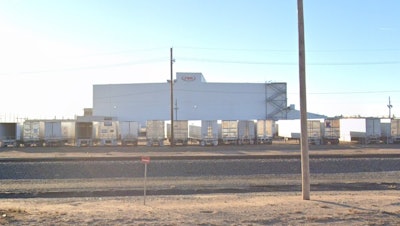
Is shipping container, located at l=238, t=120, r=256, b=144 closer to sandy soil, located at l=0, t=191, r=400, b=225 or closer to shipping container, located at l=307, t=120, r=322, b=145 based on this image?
shipping container, located at l=307, t=120, r=322, b=145

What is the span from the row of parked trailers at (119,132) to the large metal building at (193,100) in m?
47.9

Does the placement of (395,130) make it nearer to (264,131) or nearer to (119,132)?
(264,131)

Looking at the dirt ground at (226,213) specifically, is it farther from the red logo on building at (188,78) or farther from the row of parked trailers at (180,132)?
the red logo on building at (188,78)

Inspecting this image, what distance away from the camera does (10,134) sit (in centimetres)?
4928

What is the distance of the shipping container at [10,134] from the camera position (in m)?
47.6

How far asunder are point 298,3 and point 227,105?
87.5m

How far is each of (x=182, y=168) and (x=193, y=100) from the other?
7572 cm

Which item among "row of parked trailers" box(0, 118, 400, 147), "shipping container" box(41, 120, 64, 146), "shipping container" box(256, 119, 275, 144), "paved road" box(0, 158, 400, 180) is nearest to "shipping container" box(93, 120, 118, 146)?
"row of parked trailers" box(0, 118, 400, 147)

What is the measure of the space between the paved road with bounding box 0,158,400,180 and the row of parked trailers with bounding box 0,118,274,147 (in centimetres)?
2312

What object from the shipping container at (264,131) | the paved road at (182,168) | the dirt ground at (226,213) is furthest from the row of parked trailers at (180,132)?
the dirt ground at (226,213)

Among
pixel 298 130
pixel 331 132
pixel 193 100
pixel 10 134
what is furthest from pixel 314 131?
pixel 193 100

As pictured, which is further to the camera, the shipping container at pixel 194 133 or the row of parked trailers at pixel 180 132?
the shipping container at pixel 194 133

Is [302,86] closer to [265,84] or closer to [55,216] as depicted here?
[55,216]

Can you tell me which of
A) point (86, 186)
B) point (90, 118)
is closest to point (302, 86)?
point (86, 186)
